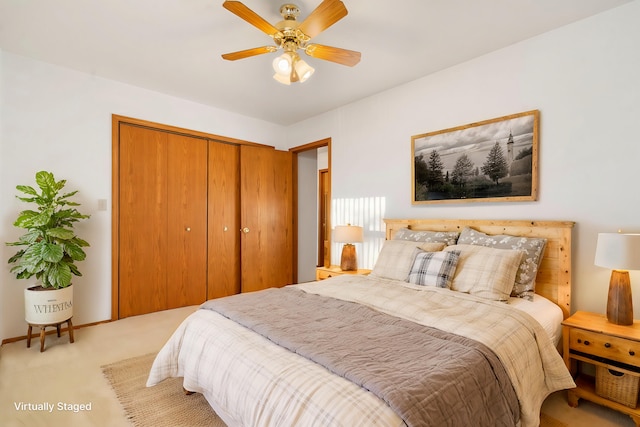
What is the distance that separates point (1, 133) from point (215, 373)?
9.99 feet

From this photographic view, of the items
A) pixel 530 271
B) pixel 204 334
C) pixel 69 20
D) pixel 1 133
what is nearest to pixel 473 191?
pixel 530 271

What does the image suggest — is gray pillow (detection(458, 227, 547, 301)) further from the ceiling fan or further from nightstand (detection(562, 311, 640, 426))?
the ceiling fan

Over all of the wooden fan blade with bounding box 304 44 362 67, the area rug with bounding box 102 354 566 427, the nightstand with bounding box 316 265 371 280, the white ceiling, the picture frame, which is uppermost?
the white ceiling

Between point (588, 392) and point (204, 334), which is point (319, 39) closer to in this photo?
point (204, 334)

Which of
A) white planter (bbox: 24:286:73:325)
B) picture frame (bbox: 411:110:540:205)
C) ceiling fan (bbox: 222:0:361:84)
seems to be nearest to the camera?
ceiling fan (bbox: 222:0:361:84)

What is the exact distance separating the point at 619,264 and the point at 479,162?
126cm

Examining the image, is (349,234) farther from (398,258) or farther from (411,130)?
(411,130)

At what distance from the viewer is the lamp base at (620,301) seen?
73.4 inches

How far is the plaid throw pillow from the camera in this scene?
2.29 metres

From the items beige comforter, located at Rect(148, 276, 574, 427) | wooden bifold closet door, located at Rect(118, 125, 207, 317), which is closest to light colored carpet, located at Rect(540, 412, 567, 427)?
beige comforter, located at Rect(148, 276, 574, 427)

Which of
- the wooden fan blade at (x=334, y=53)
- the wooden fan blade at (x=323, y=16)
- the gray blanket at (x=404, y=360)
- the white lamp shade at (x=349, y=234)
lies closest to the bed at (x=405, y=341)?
the gray blanket at (x=404, y=360)

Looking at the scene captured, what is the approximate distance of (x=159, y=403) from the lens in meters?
1.90

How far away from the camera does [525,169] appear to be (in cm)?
249

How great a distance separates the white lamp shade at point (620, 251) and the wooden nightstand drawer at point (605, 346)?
0.41 m
